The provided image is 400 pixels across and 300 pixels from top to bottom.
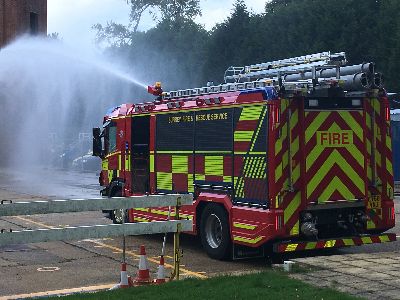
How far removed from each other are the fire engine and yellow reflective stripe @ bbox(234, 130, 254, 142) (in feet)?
0.06

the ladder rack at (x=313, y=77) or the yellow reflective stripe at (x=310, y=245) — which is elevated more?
the ladder rack at (x=313, y=77)

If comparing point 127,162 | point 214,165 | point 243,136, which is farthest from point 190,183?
point 127,162

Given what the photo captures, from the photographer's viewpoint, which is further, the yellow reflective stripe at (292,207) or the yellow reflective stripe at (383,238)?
the yellow reflective stripe at (383,238)

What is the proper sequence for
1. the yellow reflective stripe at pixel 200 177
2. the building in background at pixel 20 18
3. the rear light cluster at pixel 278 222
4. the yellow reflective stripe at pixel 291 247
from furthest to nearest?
the building in background at pixel 20 18, the yellow reflective stripe at pixel 200 177, the yellow reflective stripe at pixel 291 247, the rear light cluster at pixel 278 222

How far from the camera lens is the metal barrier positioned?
7.59 metres

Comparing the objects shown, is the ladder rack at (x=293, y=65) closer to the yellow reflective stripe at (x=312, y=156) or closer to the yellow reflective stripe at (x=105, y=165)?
the yellow reflective stripe at (x=312, y=156)

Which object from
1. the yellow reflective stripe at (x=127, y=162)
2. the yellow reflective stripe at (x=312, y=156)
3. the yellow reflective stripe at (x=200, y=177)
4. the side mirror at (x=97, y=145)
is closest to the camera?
the yellow reflective stripe at (x=312, y=156)

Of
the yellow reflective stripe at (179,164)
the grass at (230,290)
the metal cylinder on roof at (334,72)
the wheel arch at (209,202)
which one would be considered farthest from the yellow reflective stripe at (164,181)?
the grass at (230,290)

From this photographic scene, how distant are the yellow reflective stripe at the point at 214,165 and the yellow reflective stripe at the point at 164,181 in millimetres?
1307

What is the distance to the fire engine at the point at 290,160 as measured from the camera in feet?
33.0

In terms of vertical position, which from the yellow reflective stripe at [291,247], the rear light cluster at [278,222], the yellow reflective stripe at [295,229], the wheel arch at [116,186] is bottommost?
the yellow reflective stripe at [291,247]

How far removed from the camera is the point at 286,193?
33.0 feet

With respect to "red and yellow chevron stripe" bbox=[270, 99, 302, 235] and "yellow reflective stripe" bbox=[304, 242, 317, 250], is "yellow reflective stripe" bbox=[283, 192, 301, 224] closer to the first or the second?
"red and yellow chevron stripe" bbox=[270, 99, 302, 235]

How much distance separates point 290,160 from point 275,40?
1377 inches
